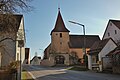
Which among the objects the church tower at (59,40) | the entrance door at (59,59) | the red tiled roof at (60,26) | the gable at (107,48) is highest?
the red tiled roof at (60,26)

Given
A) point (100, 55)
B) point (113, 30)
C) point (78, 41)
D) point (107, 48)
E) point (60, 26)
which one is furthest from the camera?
point (78, 41)

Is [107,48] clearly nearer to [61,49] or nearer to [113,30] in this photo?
[113,30]

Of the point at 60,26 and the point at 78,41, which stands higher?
the point at 60,26

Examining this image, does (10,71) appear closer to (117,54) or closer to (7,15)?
(7,15)

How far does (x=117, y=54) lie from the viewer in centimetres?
3083

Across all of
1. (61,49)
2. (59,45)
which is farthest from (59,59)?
(59,45)

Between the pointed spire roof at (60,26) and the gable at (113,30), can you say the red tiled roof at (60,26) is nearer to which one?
the pointed spire roof at (60,26)

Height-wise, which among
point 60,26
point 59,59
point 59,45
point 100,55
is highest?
point 60,26

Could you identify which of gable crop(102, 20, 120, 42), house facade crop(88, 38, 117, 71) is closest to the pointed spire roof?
gable crop(102, 20, 120, 42)

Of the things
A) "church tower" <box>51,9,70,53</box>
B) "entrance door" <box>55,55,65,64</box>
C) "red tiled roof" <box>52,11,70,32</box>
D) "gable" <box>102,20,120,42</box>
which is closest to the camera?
"gable" <box>102,20,120,42</box>

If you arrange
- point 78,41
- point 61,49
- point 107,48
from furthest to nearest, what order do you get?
point 78,41
point 61,49
point 107,48

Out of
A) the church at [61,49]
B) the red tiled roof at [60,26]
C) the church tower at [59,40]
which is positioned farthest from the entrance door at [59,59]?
the red tiled roof at [60,26]

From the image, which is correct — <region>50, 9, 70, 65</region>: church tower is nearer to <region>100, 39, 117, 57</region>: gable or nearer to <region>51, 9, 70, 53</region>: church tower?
<region>51, 9, 70, 53</region>: church tower

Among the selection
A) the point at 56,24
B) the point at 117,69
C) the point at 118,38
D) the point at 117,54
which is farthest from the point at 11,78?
the point at 56,24
